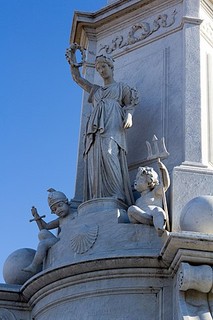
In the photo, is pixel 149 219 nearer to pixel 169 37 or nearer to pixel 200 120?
pixel 200 120

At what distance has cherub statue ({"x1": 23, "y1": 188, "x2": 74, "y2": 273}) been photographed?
11.2 m

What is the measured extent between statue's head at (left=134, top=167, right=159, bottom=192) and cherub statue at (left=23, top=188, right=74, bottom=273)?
1281 mm

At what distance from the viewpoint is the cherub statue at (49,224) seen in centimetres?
1123

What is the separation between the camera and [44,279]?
10.6 m

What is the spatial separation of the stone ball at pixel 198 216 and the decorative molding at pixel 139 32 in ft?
13.4

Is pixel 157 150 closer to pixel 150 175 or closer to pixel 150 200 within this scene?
pixel 150 175

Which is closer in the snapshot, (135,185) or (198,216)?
(198,216)

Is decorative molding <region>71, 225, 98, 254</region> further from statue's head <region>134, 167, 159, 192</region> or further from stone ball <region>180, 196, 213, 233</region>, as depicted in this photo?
stone ball <region>180, 196, 213, 233</region>

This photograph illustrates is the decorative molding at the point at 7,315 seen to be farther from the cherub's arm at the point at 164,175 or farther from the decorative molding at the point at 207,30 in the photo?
the decorative molding at the point at 207,30

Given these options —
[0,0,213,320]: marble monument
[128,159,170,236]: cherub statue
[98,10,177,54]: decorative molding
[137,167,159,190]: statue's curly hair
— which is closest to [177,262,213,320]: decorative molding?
[0,0,213,320]: marble monument

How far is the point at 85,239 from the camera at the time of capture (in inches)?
417

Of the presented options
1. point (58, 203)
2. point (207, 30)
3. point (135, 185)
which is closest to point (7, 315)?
point (58, 203)

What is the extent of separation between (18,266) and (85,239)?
1419mm

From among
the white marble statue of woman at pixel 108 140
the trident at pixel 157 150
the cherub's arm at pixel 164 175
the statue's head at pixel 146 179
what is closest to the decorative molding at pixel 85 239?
the white marble statue of woman at pixel 108 140
